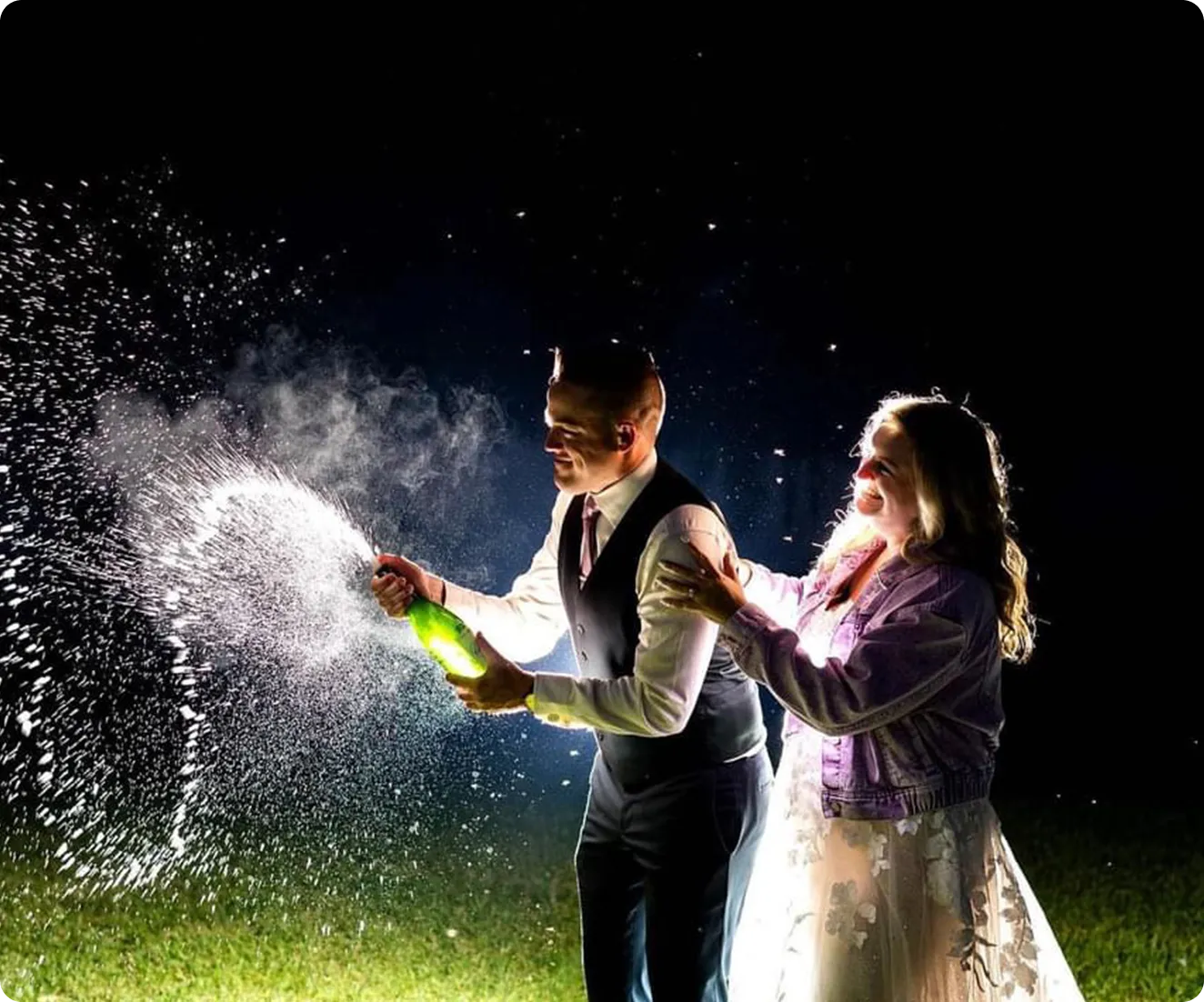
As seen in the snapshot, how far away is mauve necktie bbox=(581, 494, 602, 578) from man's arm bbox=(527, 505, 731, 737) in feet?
1.01

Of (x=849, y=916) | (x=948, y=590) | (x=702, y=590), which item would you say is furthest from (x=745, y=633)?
(x=849, y=916)

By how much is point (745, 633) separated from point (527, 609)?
1202 millimetres

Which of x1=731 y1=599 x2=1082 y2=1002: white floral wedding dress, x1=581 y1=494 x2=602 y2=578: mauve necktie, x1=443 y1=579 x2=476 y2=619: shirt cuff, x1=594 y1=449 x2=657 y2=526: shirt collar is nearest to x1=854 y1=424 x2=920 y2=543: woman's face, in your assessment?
x1=731 y1=599 x2=1082 y2=1002: white floral wedding dress

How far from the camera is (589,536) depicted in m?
4.09

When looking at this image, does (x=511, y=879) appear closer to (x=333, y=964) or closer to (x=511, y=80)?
(x=333, y=964)

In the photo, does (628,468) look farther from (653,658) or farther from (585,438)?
(653,658)

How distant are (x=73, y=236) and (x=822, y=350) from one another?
7333mm

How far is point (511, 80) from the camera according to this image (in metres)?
11.7

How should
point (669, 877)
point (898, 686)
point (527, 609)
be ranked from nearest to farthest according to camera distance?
point (898, 686) < point (669, 877) < point (527, 609)

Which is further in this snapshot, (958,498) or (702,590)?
(958,498)

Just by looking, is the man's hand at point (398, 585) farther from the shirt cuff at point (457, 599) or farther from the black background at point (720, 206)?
the black background at point (720, 206)

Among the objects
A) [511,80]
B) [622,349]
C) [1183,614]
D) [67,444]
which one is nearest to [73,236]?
[67,444]

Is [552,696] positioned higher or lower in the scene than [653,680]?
lower

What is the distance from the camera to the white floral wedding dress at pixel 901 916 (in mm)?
3668
